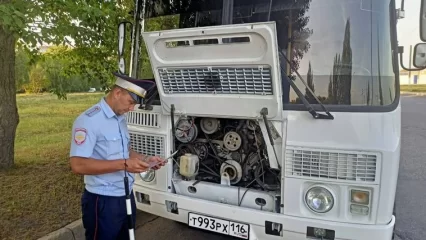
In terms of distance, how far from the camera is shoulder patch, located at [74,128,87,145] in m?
2.49

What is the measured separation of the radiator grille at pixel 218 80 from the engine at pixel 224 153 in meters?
0.31

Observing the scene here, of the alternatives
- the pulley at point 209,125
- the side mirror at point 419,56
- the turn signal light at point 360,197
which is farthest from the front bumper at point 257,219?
the side mirror at point 419,56

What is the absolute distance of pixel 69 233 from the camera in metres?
3.83

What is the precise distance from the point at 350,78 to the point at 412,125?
1278cm

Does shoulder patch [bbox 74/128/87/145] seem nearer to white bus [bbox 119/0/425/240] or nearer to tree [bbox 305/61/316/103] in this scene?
white bus [bbox 119/0/425/240]

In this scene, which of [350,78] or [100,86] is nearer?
[350,78]

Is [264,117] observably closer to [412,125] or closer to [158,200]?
[158,200]

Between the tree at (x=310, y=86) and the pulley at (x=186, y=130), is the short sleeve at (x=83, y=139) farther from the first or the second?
the tree at (x=310, y=86)

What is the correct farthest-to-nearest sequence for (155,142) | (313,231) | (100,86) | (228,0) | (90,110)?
(100,86), (155,142), (228,0), (313,231), (90,110)

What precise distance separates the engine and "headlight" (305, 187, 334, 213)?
36cm

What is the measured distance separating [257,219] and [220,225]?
364 mm

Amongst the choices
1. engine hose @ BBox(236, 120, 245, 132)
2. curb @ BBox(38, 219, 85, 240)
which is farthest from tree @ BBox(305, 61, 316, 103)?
curb @ BBox(38, 219, 85, 240)

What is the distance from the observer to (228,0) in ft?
10.9

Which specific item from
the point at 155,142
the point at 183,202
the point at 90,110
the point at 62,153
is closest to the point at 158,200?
the point at 183,202
